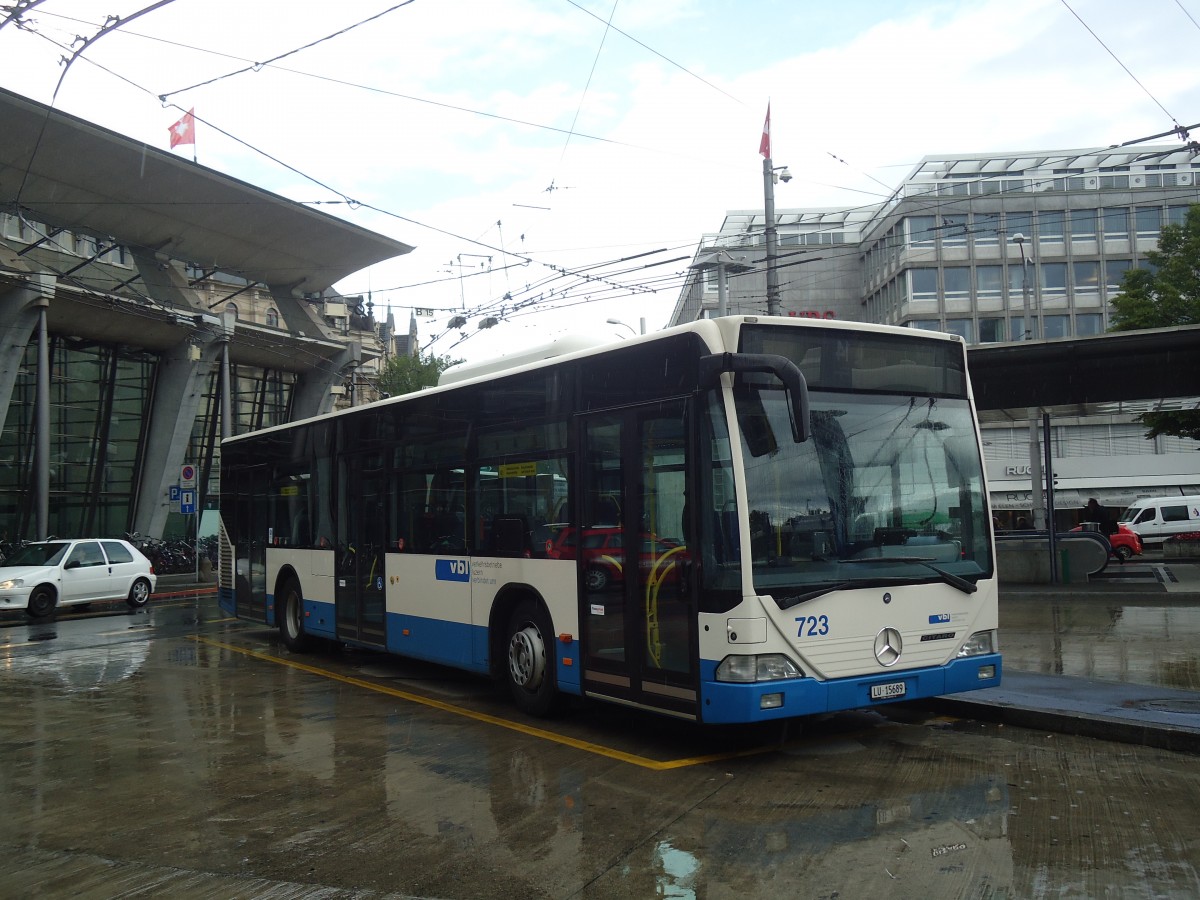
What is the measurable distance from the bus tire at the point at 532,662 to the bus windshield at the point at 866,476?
2.71 meters

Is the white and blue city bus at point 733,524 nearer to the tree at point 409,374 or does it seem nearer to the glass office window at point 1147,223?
the tree at point 409,374

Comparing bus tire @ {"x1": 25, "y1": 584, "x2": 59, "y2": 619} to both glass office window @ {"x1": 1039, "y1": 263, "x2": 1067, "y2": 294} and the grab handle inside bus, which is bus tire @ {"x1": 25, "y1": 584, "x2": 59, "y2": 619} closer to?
the grab handle inside bus

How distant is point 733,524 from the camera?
24.0ft

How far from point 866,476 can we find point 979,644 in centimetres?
173

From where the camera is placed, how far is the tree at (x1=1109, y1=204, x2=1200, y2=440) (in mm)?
32812

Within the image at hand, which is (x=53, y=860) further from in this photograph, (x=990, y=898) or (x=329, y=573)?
(x=329, y=573)

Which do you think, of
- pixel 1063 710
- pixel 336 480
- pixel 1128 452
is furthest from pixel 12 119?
pixel 1128 452

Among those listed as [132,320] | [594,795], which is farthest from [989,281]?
[594,795]

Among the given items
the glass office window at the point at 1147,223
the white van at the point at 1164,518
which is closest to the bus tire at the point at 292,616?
the white van at the point at 1164,518

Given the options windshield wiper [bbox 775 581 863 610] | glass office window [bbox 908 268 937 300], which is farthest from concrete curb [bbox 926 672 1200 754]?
glass office window [bbox 908 268 937 300]

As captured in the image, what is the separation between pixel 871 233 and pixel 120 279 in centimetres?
4095

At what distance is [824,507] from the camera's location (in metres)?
7.55

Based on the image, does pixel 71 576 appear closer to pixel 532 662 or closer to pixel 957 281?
pixel 532 662

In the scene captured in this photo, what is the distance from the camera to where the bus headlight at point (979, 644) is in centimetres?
820
